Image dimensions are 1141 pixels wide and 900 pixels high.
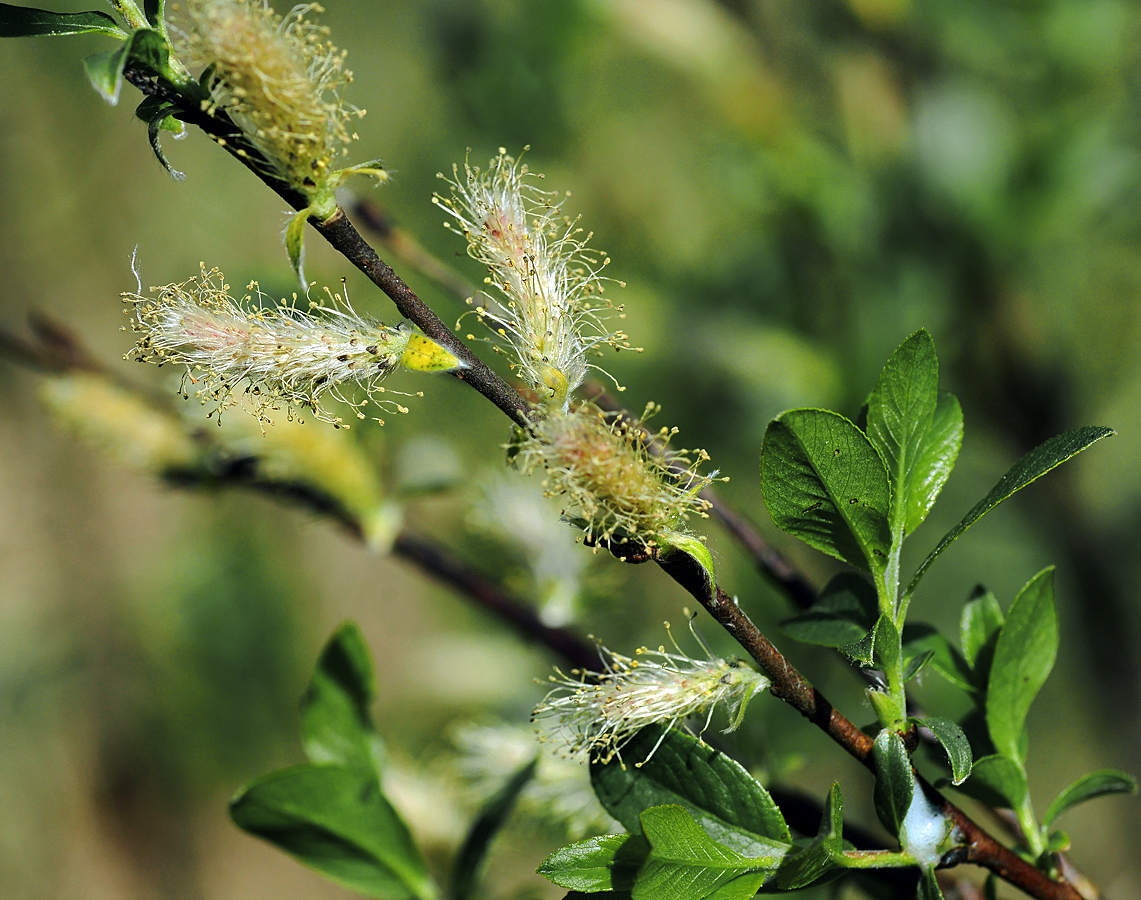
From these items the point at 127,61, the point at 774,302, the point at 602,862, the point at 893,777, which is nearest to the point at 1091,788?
the point at 893,777

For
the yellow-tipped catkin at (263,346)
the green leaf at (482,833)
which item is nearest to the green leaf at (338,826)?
the green leaf at (482,833)

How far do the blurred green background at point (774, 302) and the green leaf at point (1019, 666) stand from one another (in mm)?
158

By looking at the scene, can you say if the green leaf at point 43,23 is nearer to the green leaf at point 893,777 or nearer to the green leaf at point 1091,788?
the green leaf at point 893,777

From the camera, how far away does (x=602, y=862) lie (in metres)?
0.42

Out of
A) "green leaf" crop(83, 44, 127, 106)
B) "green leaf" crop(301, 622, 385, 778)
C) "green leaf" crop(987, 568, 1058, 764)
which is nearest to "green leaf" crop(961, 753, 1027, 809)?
"green leaf" crop(987, 568, 1058, 764)

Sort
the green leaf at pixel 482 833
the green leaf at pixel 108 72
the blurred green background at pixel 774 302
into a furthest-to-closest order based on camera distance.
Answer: the blurred green background at pixel 774 302, the green leaf at pixel 482 833, the green leaf at pixel 108 72

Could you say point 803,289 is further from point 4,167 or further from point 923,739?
point 4,167

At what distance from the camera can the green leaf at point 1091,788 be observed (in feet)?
1.54

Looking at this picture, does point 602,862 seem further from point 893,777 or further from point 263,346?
point 263,346

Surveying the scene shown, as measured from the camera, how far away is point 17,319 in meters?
2.87

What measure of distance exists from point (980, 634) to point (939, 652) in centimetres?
3

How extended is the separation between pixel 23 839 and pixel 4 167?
2.20 meters

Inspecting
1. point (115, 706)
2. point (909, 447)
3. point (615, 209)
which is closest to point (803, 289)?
point (615, 209)

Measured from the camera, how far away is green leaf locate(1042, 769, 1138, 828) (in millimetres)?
470
